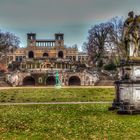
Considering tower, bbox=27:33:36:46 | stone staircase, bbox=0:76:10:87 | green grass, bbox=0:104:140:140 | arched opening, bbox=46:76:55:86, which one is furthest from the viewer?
tower, bbox=27:33:36:46

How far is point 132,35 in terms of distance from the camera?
2377cm

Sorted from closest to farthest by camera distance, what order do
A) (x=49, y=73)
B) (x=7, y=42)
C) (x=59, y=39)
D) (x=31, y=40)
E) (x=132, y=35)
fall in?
1. (x=132, y=35)
2. (x=49, y=73)
3. (x=7, y=42)
4. (x=31, y=40)
5. (x=59, y=39)

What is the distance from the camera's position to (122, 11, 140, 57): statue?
23.6m

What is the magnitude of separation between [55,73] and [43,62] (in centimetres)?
1356

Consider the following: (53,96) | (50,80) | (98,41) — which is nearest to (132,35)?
(53,96)

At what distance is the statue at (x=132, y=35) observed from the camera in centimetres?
2359

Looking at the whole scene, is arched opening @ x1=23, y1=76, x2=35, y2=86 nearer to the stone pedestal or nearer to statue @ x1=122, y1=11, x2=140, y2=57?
statue @ x1=122, y1=11, x2=140, y2=57

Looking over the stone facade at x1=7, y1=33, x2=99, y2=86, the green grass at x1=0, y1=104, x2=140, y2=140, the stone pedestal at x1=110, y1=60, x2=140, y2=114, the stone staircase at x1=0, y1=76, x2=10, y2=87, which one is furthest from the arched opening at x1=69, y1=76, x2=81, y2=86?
the green grass at x1=0, y1=104, x2=140, y2=140

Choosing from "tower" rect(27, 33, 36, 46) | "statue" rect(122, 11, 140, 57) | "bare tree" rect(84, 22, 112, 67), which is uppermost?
"tower" rect(27, 33, 36, 46)

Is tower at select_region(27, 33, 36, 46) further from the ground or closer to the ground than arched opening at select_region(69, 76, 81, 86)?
further from the ground

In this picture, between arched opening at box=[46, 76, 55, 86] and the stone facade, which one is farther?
arched opening at box=[46, 76, 55, 86]

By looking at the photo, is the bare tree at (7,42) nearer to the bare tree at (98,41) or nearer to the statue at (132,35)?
the bare tree at (98,41)

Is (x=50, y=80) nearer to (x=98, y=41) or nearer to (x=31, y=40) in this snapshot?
(x=98, y=41)

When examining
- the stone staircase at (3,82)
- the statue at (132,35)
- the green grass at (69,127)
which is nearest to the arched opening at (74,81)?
the stone staircase at (3,82)
